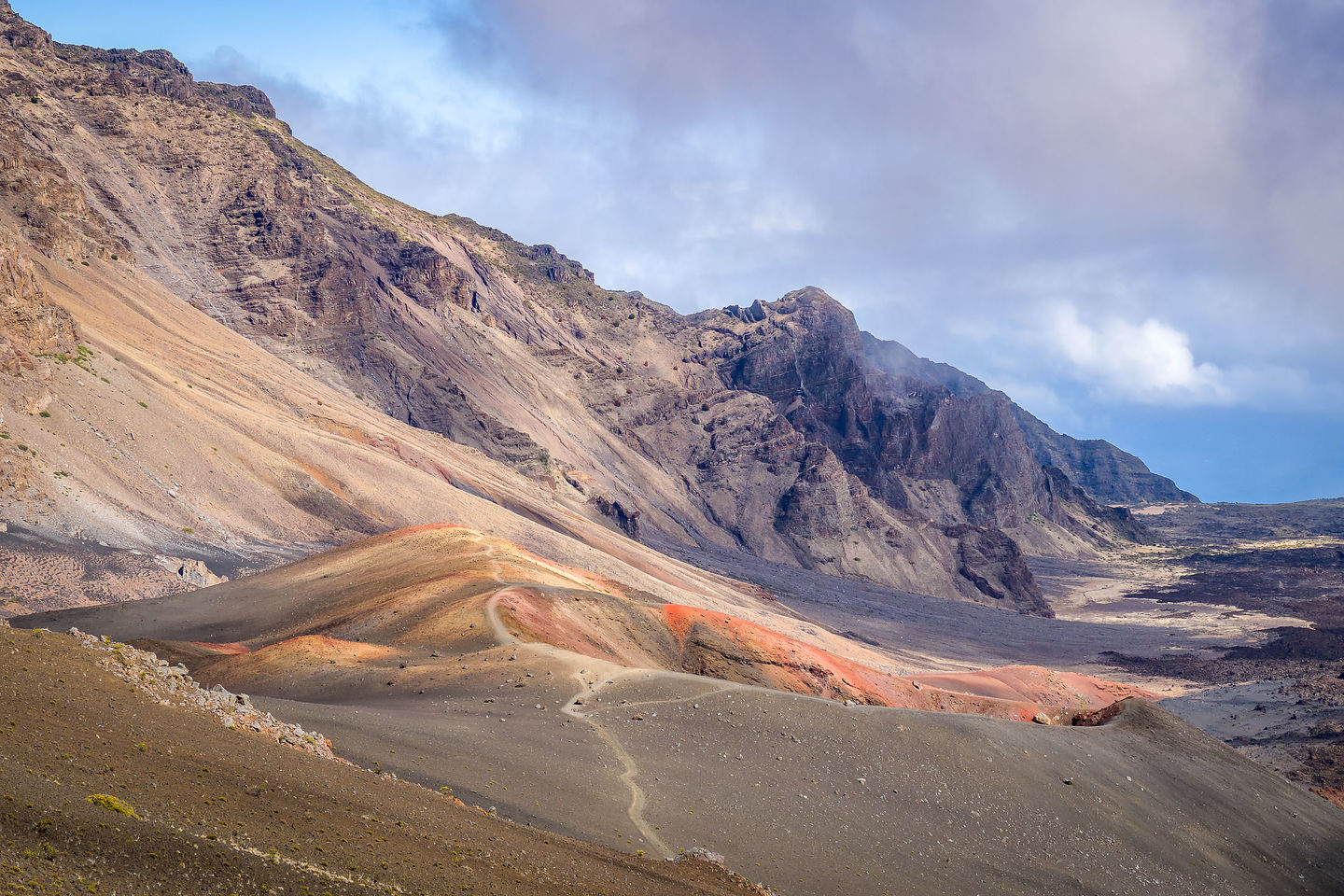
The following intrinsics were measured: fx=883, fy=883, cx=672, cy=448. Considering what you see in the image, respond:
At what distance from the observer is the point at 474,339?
135m

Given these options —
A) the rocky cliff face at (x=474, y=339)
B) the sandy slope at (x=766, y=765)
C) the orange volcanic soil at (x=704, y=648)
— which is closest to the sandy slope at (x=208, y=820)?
the sandy slope at (x=766, y=765)

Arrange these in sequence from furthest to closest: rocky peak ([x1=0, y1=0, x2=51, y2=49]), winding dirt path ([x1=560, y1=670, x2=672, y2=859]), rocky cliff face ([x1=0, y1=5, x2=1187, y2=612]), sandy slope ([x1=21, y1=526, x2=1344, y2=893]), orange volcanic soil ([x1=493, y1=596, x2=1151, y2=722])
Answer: rocky peak ([x1=0, y1=0, x2=51, y2=49])
rocky cliff face ([x1=0, y1=5, x2=1187, y2=612])
orange volcanic soil ([x1=493, y1=596, x2=1151, y2=722])
sandy slope ([x1=21, y1=526, x2=1344, y2=893])
winding dirt path ([x1=560, y1=670, x2=672, y2=859])

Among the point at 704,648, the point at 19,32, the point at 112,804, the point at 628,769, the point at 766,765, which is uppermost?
the point at 19,32

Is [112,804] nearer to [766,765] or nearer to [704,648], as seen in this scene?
[766,765]

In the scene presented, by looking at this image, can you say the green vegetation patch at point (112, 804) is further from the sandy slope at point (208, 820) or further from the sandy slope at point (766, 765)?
the sandy slope at point (766, 765)

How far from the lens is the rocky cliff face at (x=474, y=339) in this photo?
10306 centimetres

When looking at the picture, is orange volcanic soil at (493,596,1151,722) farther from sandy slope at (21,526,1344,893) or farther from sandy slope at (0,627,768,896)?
sandy slope at (0,627,768,896)

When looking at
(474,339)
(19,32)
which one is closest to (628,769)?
(474,339)

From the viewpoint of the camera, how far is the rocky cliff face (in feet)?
338

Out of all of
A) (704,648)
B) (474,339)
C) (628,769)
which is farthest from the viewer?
(474,339)

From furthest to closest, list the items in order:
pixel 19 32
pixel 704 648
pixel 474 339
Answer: pixel 474 339
pixel 19 32
pixel 704 648

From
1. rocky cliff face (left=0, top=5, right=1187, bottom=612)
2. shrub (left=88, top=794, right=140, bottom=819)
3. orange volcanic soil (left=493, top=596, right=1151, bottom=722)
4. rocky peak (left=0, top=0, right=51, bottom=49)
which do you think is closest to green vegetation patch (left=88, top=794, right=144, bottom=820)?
shrub (left=88, top=794, right=140, bottom=819)

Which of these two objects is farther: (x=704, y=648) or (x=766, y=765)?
(x=704, y=648)

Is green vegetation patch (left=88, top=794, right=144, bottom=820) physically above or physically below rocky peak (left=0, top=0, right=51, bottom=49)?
below
